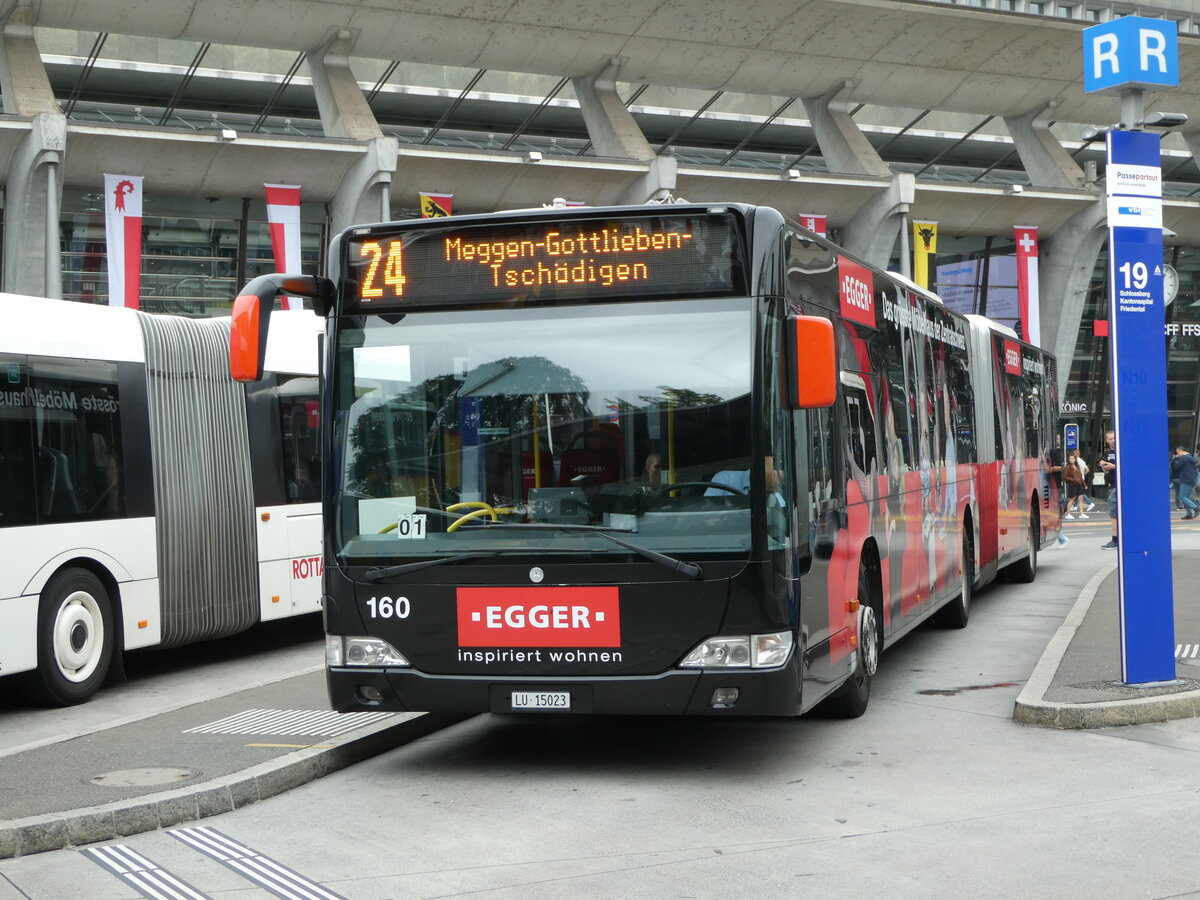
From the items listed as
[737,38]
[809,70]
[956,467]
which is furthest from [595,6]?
[956,467]

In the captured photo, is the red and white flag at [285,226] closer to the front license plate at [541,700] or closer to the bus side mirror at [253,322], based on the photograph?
the bus side mirror at [253,322]

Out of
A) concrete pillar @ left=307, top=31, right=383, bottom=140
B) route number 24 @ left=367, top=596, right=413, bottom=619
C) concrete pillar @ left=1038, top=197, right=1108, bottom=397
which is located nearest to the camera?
route number 24 @ left=367, top=596, right=413, bottom=619

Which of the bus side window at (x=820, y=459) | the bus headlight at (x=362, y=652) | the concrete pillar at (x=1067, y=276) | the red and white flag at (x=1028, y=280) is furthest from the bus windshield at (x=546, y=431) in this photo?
the concrete pillar at (x=1067, y=276)

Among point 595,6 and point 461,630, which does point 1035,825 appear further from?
point 595,6

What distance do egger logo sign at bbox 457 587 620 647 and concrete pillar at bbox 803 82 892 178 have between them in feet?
92.2

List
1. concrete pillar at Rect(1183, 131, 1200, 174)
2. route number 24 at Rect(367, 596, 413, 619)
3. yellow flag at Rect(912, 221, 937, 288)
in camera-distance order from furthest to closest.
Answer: concrete pillar at Rect(1183, 131, 1200, 174) → yellow flag at Rect(912, 221, 937, 288) → route number 24 at Rect(367, 596, 413, 619)

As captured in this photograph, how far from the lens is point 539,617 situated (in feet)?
22.9

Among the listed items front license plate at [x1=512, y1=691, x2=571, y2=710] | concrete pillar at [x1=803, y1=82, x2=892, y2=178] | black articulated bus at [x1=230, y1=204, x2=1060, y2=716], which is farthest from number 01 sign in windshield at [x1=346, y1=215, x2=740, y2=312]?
concrete pillar at [x1=803, y1=82, x2=892, y2=178]

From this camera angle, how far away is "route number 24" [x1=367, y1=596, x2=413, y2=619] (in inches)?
282

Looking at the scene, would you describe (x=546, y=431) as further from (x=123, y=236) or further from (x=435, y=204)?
(x=435, y=204)

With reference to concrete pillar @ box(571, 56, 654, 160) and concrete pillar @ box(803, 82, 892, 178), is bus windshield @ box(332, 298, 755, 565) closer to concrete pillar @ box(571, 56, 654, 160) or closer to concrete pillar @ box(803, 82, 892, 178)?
concrete pillar @ box(571, 56, 654, 160)

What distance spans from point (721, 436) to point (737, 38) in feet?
82.9

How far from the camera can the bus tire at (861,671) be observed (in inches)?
338

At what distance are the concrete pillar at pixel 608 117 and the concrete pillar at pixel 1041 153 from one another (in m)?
11.0
